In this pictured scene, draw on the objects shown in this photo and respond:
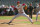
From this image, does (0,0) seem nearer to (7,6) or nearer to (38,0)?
(7,6)

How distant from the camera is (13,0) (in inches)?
1005

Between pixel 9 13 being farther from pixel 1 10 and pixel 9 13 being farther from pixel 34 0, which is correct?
pixel 34 0

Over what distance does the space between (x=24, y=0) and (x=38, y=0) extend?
8.52 ft

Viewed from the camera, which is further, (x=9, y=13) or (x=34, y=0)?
(x=34, y=0)

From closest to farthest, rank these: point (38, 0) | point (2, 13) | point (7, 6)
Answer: point (2, 13) < point (7, 6) < point (38, 0)

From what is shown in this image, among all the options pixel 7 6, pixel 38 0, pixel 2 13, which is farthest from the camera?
pixel 38 0

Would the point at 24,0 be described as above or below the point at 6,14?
above

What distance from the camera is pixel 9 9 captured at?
2358cm

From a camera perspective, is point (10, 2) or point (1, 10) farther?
point (10, 2)

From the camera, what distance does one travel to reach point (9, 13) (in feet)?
76.4

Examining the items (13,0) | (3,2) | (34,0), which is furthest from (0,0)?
(34,0)

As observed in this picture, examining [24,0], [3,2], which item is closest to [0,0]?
[3,2]

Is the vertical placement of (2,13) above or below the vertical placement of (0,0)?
below

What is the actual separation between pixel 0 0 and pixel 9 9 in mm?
2823
